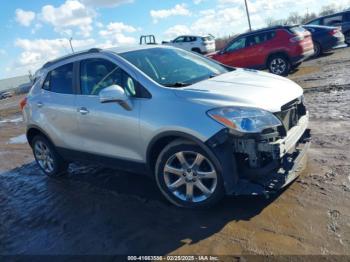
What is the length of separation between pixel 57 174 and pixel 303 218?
4116 mm

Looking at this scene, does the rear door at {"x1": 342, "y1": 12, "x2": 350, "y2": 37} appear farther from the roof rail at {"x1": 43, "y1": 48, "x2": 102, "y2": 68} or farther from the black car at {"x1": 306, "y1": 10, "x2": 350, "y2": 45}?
the roof rail at {"x1": 43, "y1": 48, "x2": 102, "y2": 68}

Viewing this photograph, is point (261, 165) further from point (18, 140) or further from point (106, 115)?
point (18, 140)

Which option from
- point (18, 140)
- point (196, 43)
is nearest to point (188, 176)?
point (18, 140)

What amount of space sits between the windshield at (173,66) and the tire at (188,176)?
31.3 inches

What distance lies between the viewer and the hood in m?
3.85

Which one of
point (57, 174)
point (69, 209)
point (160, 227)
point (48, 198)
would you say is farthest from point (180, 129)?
point (57, 174)

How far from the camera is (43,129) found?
601cm

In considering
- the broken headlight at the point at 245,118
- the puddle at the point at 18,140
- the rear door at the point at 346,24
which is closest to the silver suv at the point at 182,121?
the broken headlight at the point at 245,118

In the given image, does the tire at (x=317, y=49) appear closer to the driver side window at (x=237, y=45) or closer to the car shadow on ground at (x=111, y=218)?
the driver side window at (x=237, y=45)

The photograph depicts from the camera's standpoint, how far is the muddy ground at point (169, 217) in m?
3.53

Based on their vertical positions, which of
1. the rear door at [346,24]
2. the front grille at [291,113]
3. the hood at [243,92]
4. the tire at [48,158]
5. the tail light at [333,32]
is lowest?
the tire at [48,158]

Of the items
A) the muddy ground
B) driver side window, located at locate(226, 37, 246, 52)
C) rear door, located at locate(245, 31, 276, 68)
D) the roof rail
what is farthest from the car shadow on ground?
driver side window, located at locate(226, 37, 246, 52)

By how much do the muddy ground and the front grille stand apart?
0.75m

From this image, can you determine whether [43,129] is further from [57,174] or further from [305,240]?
[305,240]
